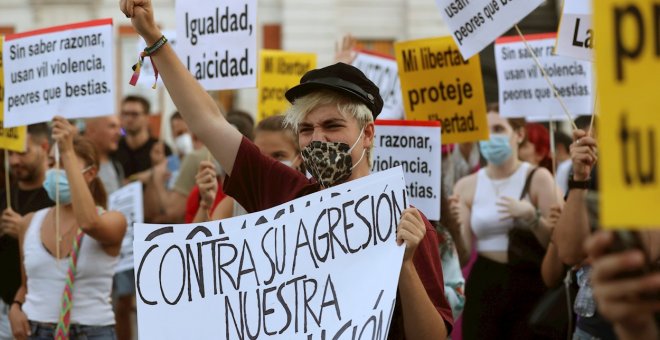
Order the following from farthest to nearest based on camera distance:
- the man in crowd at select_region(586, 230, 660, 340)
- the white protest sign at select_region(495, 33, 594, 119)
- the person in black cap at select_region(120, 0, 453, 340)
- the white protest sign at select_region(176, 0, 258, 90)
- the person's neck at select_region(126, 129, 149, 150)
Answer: the person's neck at select_region(126, 129, 149, 150), the white protest sign at select_region(495, 33, 594, 119), the white protest sign at select_region(176, 0, 258, 90), the person in black cap at select_region(120, 0, 453, 340), the man in crowd at select_region(586, 230, 660, 340)

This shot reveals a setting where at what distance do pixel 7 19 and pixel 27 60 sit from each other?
19.5m

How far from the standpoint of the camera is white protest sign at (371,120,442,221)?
5910 millimetres

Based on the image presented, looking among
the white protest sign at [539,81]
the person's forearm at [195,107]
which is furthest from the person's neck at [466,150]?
the person's forearm at [195,107]

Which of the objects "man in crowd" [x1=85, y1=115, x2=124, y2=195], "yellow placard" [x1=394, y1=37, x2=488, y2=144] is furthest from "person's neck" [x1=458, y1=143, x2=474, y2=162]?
"man in crowd" [x1=85, y1=115, x2=124, y2=195]

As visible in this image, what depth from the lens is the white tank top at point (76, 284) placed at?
5.80 meters

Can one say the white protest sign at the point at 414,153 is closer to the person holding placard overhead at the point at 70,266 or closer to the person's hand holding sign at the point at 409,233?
the person holding placard overhead at the point at 70,266

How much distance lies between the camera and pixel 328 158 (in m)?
3.64

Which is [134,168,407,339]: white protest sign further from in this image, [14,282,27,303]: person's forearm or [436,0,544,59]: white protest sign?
[14,282,27,303]: person's forearm

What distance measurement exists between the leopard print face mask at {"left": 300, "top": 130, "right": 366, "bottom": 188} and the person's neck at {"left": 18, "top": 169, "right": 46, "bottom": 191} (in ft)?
12.6

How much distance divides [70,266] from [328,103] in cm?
257

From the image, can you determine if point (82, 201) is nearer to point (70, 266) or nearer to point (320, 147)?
point (70, 266)

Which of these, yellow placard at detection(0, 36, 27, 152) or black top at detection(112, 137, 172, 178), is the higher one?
yellow placard at detection(0, 36, 27, 152)

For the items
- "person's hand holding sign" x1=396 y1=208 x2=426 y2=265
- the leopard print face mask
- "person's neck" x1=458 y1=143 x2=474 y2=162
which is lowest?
"person's hand holding sign" x1=396 y1=208 x2=426 y2=265

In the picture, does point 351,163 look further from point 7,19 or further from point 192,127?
point 7,19
